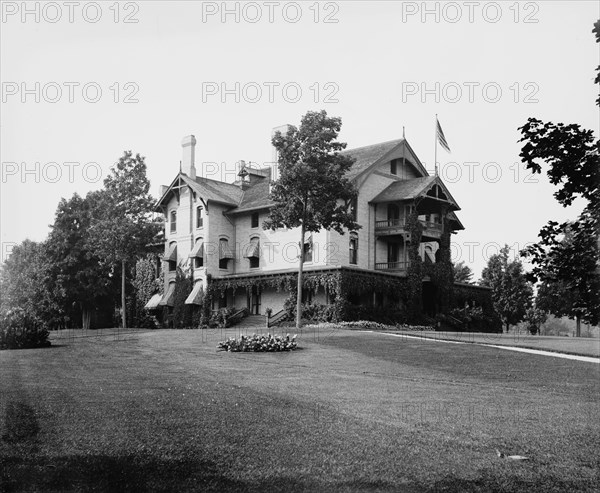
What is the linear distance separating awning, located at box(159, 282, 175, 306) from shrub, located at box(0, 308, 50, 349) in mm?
25707

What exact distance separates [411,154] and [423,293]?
10005mm

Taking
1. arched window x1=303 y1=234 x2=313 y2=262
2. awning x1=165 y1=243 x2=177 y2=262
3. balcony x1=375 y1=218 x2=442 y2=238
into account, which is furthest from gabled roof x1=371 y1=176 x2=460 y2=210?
awning x1=165 y1=243 x2=177 y2=262

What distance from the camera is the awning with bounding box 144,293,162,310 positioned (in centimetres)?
5466

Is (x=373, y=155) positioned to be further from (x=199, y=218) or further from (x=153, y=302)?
(x=153, y=302)

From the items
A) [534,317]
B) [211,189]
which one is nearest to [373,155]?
[211,189]

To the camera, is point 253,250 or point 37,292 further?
point 37,292

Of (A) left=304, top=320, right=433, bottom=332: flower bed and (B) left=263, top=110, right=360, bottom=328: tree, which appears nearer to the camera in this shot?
(B) left=263, top=110, right=360, bottom=328: tree

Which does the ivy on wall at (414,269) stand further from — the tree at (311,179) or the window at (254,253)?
the window at (254,253)

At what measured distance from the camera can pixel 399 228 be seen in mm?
48469

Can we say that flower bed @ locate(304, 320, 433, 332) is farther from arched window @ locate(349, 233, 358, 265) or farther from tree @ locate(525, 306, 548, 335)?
tree @ locate(525, 306, 548, 335)

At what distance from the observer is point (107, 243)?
50.6 m

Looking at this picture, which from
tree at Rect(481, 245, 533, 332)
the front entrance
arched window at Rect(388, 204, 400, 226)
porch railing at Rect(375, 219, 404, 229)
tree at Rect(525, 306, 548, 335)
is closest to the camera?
porch railing at Rect(375, 219, 404, 229)

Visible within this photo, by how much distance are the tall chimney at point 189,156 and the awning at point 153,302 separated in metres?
9.32

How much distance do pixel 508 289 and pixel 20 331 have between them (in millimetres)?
46016
